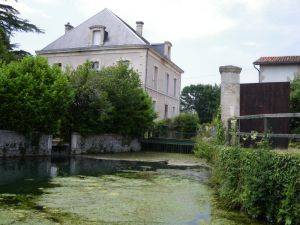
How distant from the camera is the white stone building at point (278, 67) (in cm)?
2802

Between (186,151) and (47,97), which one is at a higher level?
(47,97)

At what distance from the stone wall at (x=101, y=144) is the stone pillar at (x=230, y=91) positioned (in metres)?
11.1

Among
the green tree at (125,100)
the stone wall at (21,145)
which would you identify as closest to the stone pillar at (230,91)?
the stone wall at (21,145)

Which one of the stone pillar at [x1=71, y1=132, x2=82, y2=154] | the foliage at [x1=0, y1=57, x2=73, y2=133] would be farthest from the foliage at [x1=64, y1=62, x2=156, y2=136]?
the foliage at [x1=0, y1=57, x2=73, y2=133]

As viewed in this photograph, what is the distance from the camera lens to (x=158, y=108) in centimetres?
3497

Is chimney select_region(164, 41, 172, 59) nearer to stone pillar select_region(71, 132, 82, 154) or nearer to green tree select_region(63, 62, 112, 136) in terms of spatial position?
green tree select_region(63, 62, 112, 136)

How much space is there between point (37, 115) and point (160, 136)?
44.0 ft

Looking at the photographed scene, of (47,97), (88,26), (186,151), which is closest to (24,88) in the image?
(47,97)

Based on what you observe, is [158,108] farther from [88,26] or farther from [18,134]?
[18,134]

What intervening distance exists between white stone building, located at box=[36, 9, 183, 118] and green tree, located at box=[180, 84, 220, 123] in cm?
2055

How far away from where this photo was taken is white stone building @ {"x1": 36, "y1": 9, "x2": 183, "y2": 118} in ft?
104

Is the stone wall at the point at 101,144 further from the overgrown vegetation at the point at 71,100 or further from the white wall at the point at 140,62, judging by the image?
the white wall at the point at 140,62

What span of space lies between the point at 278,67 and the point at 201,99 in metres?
29.6

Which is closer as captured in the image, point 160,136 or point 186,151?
point 186,151
